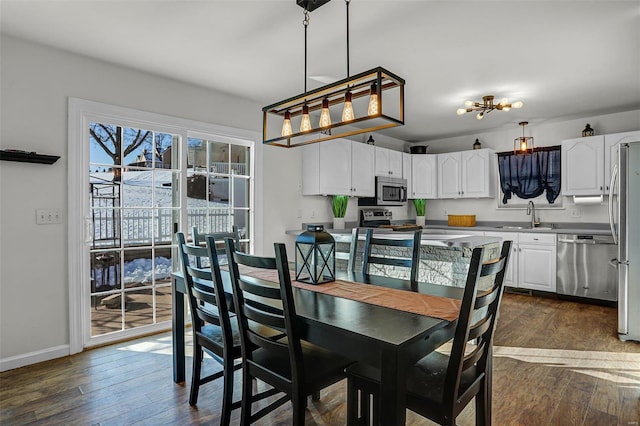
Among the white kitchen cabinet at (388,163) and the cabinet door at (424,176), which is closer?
the white kitchen cabinet at (388,163)

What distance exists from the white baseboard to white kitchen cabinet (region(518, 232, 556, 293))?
521 centimetres

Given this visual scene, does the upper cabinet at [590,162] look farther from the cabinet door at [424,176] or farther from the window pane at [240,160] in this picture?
the window pane at [240,160]

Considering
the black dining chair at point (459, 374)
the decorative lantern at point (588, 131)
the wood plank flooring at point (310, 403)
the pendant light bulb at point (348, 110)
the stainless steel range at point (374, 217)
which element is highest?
the decorative lantern at point (588, 131)

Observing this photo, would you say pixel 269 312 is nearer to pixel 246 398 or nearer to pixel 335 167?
pixel 246 398

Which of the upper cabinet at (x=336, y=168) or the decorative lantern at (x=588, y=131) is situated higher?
the decorative lantern at (x=588, y=131)

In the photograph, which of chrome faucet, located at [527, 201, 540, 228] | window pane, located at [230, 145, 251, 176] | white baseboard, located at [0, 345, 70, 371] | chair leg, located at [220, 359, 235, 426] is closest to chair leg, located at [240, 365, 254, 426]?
chair leg, located at [220, 359, 235, 426]

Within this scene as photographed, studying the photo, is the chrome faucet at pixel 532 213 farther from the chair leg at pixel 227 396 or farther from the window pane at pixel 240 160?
the chair leg at pixel 227 396

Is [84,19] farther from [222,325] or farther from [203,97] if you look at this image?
[222,325]

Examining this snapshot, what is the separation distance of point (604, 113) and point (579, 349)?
330 centimetres

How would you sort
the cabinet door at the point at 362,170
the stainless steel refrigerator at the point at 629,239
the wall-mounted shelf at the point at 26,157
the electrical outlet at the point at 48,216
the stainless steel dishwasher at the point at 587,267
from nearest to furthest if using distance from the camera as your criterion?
the wall-mounted shelf at the point at 26,157, the electrical outlet at the point at 48,216, the stainless steel refrigerator at the point at 629,239, the stainless steel dishwasher at the point at 587,267, the cabinet door at the point at 362,170

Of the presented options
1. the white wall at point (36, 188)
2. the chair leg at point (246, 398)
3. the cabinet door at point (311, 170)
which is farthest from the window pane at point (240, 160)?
the chair leg at point (246, 398)

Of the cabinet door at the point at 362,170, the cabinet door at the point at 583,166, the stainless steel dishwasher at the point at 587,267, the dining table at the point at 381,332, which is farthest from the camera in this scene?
the cabinet door at the point at 362,170

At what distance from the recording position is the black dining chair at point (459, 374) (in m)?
1.33

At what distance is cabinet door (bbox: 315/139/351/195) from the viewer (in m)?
4.52
